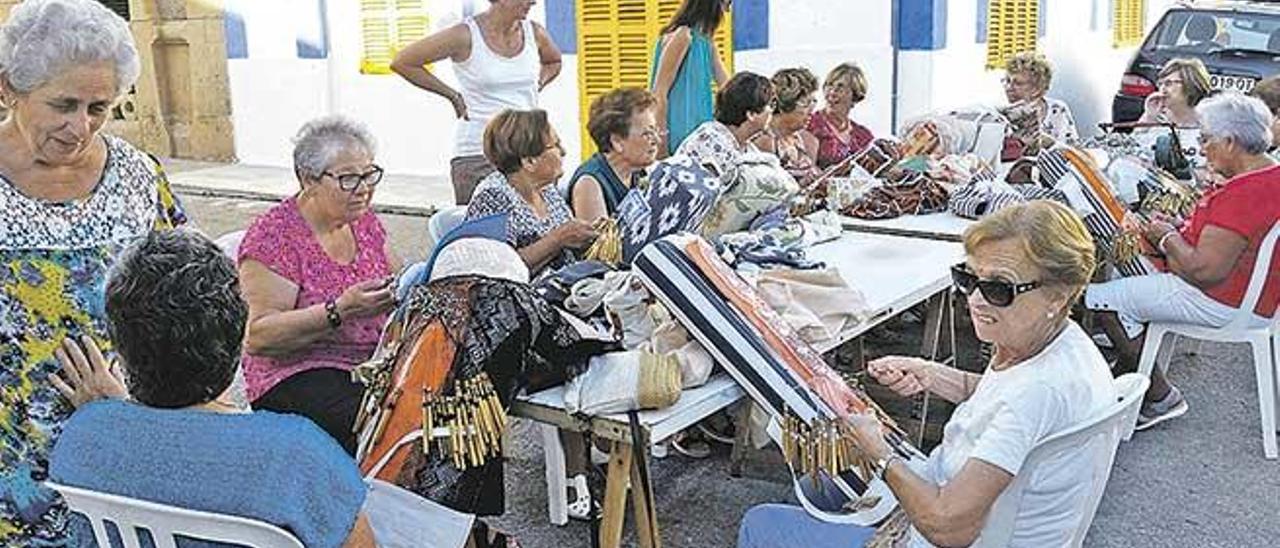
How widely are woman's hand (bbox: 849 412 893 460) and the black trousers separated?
1100 millimetres

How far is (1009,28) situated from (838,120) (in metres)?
3.65

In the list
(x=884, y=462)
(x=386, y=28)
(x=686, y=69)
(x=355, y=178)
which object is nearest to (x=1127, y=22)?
(x=386, y=28)

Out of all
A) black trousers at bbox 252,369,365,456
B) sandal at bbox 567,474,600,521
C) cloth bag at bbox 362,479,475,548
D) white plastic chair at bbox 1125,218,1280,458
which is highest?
black trousers at bbox 252,369,365,456

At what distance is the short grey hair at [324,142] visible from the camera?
2.89m

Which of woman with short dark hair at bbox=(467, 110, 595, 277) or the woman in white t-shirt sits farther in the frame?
woman with short dark hair at bbox=(467, 110, 595, 277)

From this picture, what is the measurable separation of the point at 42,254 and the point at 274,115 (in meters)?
8.91

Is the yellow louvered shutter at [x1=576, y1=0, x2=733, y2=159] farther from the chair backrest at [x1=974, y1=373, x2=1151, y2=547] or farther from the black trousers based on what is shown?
the chair backrest at [x1=974, y1=373, x2=1151, y2=547]

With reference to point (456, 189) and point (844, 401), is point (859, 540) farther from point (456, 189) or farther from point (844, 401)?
point (456, 189)

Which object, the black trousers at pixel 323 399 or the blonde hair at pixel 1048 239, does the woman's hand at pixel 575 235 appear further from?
the blonde hair at pixel 1048 239

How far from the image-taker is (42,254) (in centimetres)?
202

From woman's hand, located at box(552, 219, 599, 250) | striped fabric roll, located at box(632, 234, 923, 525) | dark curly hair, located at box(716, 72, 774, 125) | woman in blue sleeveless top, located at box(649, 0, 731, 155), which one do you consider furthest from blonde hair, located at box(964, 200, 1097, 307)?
woman in blue sleeveless top, located at box(649, 0, 731, 155)

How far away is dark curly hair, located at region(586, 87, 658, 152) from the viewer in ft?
12.8

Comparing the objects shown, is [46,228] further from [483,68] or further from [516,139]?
[483,68]

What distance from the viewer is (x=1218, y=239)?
12.5 feet
